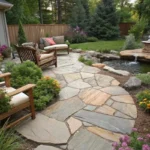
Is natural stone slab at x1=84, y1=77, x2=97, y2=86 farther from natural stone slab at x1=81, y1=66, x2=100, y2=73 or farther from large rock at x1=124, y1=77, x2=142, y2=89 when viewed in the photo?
large rock at x1=124, y1=77, x2=142, y2=89

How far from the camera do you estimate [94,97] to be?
10.3 feet

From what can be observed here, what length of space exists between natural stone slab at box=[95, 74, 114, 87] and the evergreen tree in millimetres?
9214

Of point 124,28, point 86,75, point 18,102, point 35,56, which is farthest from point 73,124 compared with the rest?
point 124,28

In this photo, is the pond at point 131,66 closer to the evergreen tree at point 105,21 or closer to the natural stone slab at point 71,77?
the natural stone slab at point 71,77

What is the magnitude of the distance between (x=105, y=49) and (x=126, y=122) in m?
6.62

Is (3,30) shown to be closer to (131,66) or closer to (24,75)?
(24,75)

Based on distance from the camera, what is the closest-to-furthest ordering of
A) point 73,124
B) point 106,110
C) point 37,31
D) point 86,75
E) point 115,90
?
point 73,124, point 106,110, point 115,90, point 86,75, point 37,31

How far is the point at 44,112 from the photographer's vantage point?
105 inches

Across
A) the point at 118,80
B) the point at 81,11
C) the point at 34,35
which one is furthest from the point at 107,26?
the point at 118,80

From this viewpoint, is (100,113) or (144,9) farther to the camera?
(144,9)

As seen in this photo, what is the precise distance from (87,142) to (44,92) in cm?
134

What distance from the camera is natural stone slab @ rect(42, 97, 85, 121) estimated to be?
8.41 ft

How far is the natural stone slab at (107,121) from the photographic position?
88.5 inches

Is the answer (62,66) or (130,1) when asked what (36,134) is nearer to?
(62,66)
